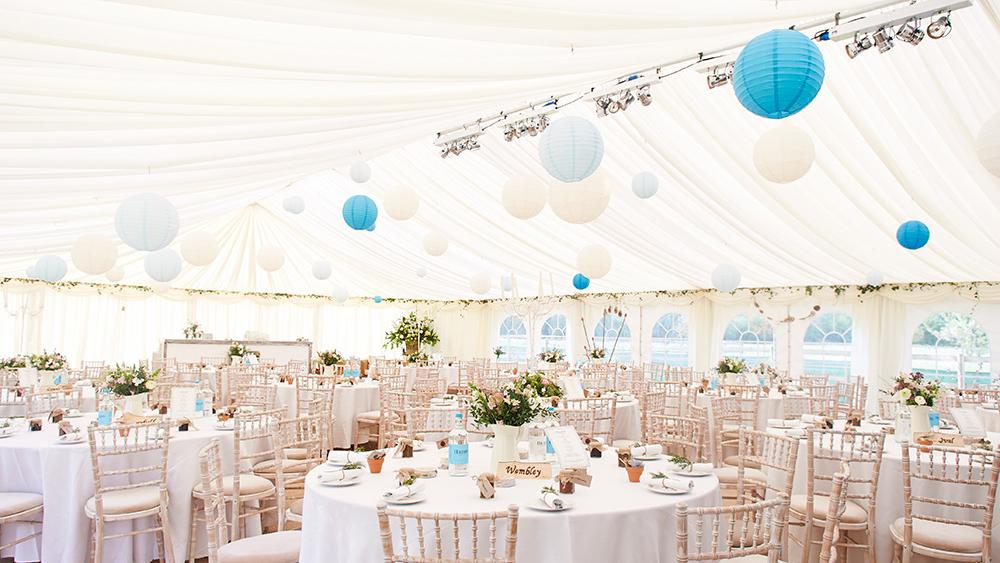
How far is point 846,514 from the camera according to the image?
12.9ft

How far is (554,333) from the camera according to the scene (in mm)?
17469

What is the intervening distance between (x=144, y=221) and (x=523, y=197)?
305 centimetres

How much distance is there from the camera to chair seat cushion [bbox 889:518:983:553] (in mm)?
3439

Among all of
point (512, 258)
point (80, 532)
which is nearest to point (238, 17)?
point (80, 532)

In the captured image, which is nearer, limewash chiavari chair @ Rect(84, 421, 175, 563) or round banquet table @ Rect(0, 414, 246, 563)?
limewash chiavari chair @ Rect(84, 421, 175, 563)

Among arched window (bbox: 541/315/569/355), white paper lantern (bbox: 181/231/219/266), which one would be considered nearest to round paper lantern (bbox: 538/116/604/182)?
white paper lantern (bbox: 181/231/219/266)

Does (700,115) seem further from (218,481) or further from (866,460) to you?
(218,481)

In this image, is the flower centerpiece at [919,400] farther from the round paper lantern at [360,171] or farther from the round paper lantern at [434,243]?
the round paper lantern at [434,243]

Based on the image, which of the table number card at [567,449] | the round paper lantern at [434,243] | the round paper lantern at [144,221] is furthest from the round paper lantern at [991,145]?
the round paper lantern at [434,243]

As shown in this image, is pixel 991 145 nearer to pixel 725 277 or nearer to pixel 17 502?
pixel 725 277

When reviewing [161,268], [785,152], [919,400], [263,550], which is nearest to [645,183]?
[785,152]

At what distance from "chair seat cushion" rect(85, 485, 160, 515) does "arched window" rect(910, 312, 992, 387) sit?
1138cm

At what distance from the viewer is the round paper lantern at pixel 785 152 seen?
4410 millimetres

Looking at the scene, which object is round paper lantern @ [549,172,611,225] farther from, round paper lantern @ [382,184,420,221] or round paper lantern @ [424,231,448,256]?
round paper lantern @ [424,231,448,256]
